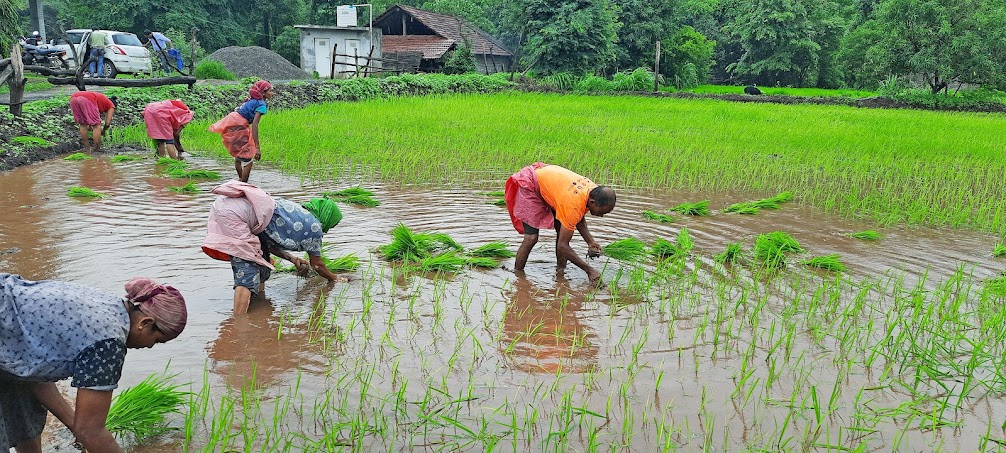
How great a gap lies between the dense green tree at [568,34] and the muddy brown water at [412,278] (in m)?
16.6

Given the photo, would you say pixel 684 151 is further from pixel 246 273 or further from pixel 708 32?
pixel 708 32

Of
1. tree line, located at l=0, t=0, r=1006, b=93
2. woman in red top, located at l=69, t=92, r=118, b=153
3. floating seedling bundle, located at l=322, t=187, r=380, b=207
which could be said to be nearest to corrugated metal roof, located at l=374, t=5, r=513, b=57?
tree line, located at l=0, t=0, r=1006, b=93

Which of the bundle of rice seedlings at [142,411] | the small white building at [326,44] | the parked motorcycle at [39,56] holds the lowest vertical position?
the bundle of rice seedlings at [142,411]

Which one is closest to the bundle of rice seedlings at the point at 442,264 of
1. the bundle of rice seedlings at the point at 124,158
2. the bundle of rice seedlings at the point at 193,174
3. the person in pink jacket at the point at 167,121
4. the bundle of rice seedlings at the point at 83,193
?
the bundle of rice seedlings at the point at 83,193

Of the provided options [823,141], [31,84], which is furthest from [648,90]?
[31,84]

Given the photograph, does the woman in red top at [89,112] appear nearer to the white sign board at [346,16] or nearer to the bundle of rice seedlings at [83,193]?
the bundle of rice seedlings at [83,193]

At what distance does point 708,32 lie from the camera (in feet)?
111

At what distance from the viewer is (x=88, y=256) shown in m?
4.85

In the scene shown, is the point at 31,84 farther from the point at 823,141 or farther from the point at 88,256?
the point at 823,141

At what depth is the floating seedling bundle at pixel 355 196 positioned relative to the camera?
21.6 feet

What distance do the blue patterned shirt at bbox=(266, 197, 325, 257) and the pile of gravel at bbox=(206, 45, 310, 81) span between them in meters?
20.2

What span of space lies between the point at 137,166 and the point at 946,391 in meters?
7.94

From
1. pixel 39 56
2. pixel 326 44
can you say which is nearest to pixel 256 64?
pixel 326 44

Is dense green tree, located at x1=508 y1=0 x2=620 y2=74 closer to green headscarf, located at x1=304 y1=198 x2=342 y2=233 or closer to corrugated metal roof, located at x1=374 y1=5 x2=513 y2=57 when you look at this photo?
corrugated metal roof, located at x1=374 y1=5 x2=513 y2=57
